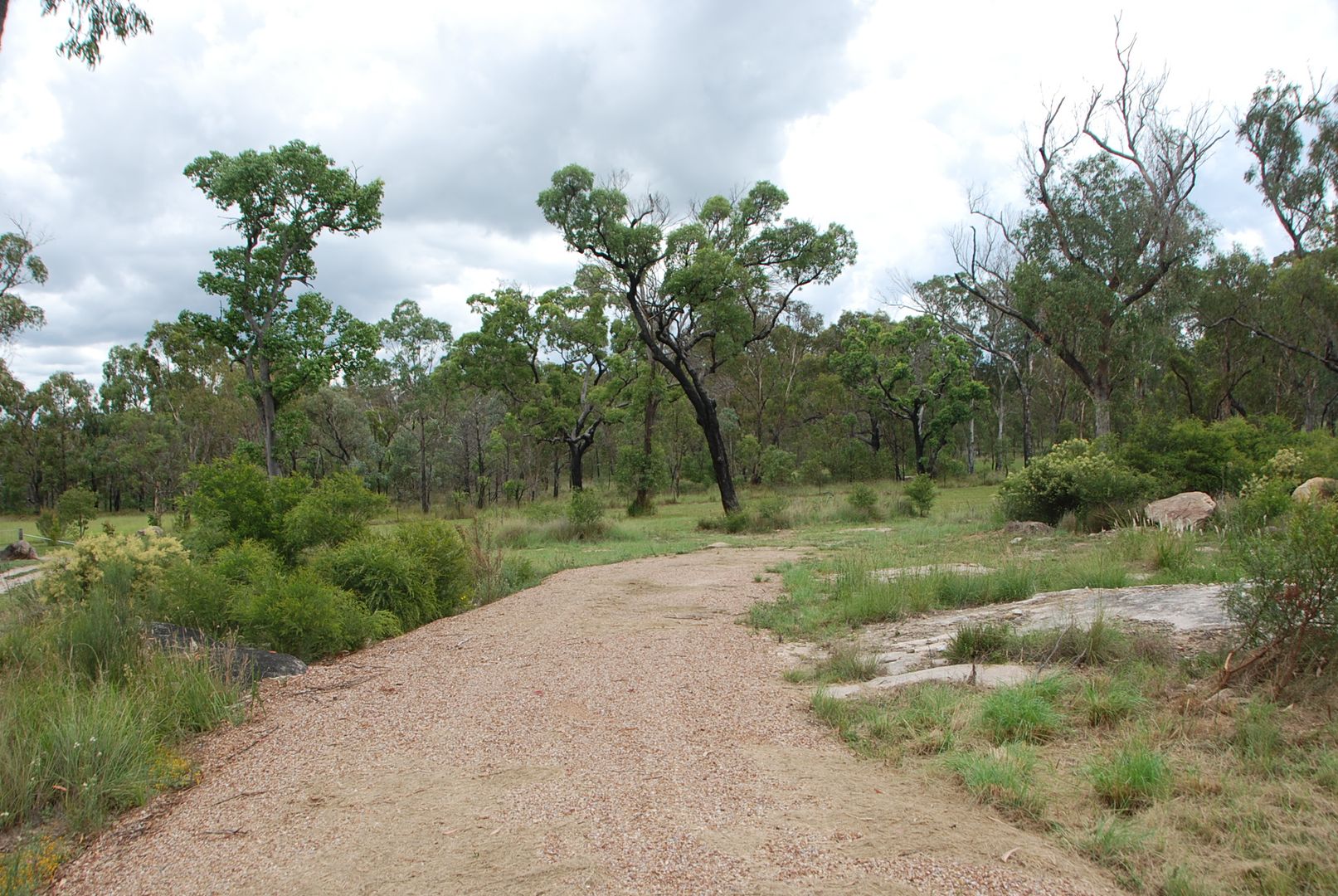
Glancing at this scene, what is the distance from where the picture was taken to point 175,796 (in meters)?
4.13

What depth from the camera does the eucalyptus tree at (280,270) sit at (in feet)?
66.8

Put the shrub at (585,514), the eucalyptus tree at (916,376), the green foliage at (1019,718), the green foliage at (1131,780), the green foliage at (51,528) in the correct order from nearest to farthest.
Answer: the green foliage at (1131,780) → the green foliage at (1019,718) → the shrub at (585,514) → the green foliage at (51,528) → the eucalyptus tree at (916,376)

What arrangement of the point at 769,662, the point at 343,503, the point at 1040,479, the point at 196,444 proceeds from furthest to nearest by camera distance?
the point at 196,444 < the point at 1040,479 < the point at 343,503 < the point at 769,662

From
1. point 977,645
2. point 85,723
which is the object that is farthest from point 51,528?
point 977,645

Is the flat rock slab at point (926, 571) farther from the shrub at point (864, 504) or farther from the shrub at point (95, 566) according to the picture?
the shrub at point (864, 504)

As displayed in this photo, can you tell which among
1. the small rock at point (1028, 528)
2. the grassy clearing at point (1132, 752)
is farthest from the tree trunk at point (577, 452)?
the grassy clearing at point (1132, 752)

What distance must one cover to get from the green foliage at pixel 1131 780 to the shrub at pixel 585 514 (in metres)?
15.2

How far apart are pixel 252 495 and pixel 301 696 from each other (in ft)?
15.5

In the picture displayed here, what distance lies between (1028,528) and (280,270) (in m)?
20.0

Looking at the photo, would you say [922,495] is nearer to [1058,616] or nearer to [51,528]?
[1058,616]

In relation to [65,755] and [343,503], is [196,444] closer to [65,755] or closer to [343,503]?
[343,503]

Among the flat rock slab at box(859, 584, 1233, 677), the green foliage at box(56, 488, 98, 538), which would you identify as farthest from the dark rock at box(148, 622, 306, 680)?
the green foliage at box(56, 488, 98, 538)

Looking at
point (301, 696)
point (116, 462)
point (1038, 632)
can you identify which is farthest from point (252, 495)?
point (116, 462)

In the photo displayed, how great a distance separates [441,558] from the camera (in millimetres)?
9570
